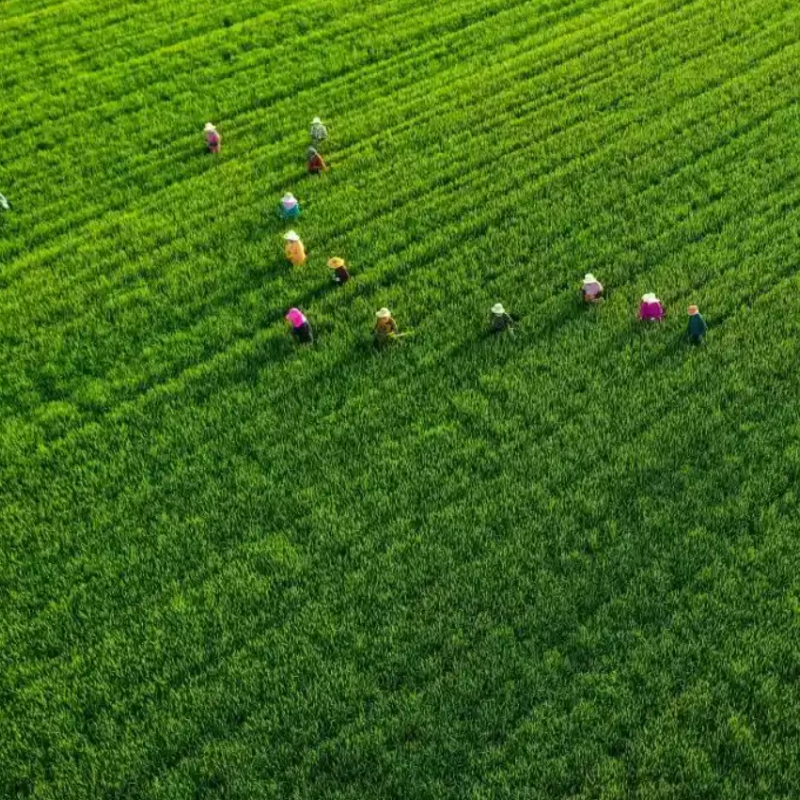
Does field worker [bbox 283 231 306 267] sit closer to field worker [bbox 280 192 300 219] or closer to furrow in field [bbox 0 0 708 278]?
field worker [bbox 280 192 300 219]

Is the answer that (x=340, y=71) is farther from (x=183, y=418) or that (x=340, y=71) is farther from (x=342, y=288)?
(x=183, y=418)

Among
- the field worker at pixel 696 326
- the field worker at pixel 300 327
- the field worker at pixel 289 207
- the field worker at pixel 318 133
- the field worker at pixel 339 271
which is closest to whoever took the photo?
the field worker at pixel 696 326

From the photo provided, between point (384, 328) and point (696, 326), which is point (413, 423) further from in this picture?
point (696, 326)

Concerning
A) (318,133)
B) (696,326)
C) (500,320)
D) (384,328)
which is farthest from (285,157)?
(696,326)

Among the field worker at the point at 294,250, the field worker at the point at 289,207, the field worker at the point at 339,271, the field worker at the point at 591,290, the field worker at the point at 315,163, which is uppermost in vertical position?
the field worker at the point at 315,163

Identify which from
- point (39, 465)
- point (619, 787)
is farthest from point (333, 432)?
point (619, 787)

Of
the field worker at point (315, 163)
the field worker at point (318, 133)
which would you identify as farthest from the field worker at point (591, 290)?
the field worker at point (318, 133)

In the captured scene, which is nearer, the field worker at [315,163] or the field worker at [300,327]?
the field worker at [300,327]

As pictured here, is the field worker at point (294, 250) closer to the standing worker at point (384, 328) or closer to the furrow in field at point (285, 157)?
the standing worker at point (384, 328)
